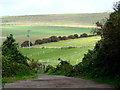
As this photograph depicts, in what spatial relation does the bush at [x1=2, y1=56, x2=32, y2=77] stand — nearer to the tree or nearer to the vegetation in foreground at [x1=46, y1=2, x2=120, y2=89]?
the tree

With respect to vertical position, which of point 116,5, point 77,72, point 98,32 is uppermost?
point 116,5

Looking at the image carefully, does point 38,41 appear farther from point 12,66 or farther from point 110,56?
point 110,56

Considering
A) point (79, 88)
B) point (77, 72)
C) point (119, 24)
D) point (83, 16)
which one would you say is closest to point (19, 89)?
point (79, 88)

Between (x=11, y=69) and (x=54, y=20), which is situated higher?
(x=54, y=20)

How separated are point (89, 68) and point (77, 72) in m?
4.20

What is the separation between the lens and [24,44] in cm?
8850

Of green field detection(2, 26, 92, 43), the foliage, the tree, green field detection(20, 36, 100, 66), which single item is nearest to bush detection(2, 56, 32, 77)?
the tree

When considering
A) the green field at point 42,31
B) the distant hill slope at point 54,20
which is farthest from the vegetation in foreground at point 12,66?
the distant hill slope at point 54,20

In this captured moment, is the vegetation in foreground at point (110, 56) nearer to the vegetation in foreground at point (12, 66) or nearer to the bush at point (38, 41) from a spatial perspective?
the vegetation in foreground at point (12, 66)

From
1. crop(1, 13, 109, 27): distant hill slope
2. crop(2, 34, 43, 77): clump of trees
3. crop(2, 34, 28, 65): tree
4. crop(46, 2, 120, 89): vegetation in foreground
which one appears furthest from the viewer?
crop(1, 13, 109, 27): distant hill slope

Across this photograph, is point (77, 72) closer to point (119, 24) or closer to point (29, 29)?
point (119, 24)

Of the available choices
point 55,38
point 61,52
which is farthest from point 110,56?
point 55,38

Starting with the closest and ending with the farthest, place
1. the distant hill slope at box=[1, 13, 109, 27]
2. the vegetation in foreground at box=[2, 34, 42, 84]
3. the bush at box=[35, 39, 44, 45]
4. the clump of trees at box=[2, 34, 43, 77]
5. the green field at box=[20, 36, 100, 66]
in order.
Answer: the vegetation in foreground at box=[2, 34, 42, 84] → the clump of trees at box=[2, 34, 43, 77] → the green field at box=[20, 36, 100, 66] → the distant hill slope at box=[1, 13, 109, 27] → the bush at box=[35, 39, 44, 45]

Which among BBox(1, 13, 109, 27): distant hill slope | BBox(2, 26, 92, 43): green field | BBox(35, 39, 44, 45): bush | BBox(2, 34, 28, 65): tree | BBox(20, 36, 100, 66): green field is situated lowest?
BBox(20, 36, 100, 66): green field
